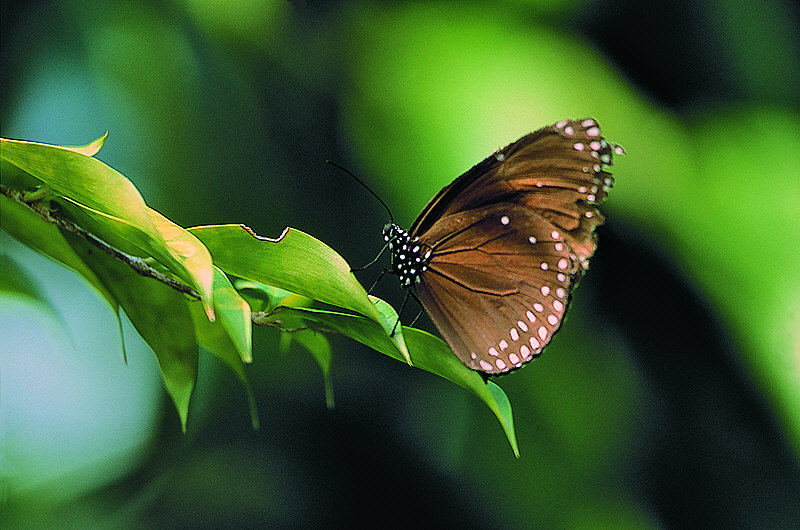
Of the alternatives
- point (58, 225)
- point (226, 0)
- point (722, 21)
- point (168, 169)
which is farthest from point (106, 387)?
point (722, 21)

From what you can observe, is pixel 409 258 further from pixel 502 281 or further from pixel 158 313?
pixel 158 313

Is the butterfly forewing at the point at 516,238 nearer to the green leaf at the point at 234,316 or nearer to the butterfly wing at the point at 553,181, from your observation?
the butterfly wing at the point at 553,181

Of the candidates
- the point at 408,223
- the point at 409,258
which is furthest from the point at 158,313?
the point at 408,223

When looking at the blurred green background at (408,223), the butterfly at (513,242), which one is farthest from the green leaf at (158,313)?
the blurred green background at (408,223)

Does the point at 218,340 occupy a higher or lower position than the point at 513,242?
lower

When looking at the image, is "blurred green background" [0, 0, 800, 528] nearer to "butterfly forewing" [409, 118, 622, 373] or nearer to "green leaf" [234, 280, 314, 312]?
"butterfly forewing" [409, 118, 622, 373]

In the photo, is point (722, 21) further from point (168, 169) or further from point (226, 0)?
point (168, 169)
